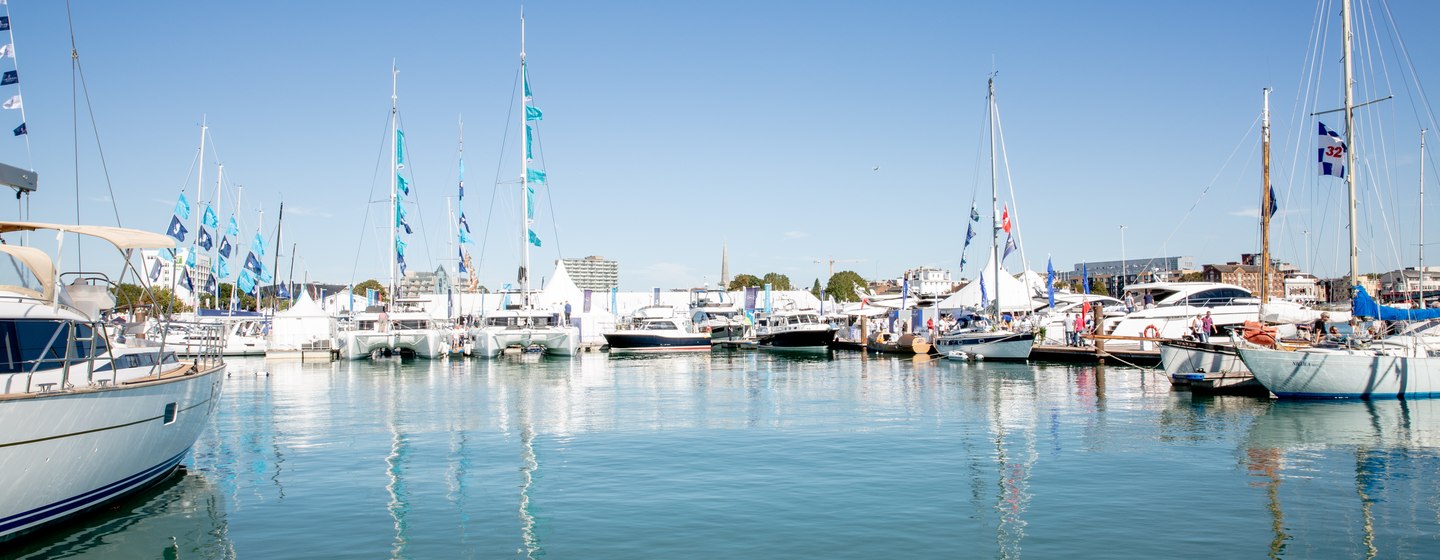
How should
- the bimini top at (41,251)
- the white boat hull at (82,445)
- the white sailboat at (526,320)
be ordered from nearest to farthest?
1. the white boat hull at (82,445)
2. the bimini top at (41,251)
3. the white sailboat at (526,320)

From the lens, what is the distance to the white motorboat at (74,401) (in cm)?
1195

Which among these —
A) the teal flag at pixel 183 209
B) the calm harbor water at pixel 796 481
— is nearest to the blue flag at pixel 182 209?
the teal flag at pixel 183 209

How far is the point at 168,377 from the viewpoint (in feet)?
52.7

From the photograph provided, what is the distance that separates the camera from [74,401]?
12.5 meters

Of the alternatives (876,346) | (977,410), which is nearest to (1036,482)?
(977,410)

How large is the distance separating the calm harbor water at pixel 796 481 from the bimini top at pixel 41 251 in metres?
3.66

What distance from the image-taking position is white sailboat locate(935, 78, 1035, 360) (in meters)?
55.7

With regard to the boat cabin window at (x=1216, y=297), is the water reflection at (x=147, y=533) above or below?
below

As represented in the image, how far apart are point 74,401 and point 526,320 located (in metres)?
61.3

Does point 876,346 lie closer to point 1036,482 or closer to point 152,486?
point 1036,482

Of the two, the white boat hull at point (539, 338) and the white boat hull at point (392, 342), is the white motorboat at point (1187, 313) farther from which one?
the white boat hull at point (392, 342)

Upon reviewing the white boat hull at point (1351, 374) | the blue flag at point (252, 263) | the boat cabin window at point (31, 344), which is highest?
the blue flag at point (252, 263)

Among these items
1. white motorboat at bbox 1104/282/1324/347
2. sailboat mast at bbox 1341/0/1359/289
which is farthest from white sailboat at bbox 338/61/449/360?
sailboat mast at bbox 1341/0/1359/289

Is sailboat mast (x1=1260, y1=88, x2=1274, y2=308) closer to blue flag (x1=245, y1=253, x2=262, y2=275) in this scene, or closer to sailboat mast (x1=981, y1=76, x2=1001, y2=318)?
sailboat mast (x1=981, y1=76, x2=1001, y2=318)
